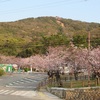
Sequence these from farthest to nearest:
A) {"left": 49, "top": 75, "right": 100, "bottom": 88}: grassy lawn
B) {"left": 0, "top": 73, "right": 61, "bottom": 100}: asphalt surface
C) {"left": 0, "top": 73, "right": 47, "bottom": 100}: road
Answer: {"left": 49, "top": 75, "right": 100, "bottom": 88}: grassy lawn < {"left": 0, "top": 73, "right": 47, "bottom": 100}: road < {"left": 0, "top": 73, "right": 61, "bottom": 100}: asphalt surface

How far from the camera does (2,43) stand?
115125mm

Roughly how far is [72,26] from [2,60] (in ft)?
335

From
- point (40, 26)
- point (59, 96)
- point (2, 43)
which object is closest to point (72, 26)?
point (40, 26)

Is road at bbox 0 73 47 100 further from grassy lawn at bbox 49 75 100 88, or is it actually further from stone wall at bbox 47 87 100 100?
grassy lawn at bbox 49 75 100 88

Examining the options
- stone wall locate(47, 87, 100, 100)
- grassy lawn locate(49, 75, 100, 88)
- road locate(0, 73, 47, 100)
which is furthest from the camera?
grassy lawn locate(49, 75, 100, 88)

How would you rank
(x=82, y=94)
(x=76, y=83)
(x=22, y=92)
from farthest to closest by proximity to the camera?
1. (x=76, y=83)
2. (x=22, y=92)
3. (x=82, y=94)

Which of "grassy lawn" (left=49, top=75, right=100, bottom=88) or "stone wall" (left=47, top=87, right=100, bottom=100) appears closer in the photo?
"stone wall" (left=47, top=87, right=100, bottom=100)

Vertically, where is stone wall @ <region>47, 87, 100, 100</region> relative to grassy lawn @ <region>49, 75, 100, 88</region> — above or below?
below

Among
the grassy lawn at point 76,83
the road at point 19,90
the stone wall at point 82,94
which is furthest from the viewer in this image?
the grassy lawn at point 76,83

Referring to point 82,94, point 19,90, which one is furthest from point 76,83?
point 82,94

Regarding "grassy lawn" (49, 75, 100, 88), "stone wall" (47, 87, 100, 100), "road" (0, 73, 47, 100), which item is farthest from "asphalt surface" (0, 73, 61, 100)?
"grassy lawn" (49, 75, 100, 88)

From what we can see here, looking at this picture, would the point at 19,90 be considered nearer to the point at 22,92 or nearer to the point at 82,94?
the point at 22,92

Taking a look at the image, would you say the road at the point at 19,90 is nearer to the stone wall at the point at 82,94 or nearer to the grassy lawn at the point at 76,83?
the stone wall at the point at 82,94

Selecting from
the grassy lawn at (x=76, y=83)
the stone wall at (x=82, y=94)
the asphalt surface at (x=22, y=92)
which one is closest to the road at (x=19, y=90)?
the asphalt surface at (x=22, y=92)
